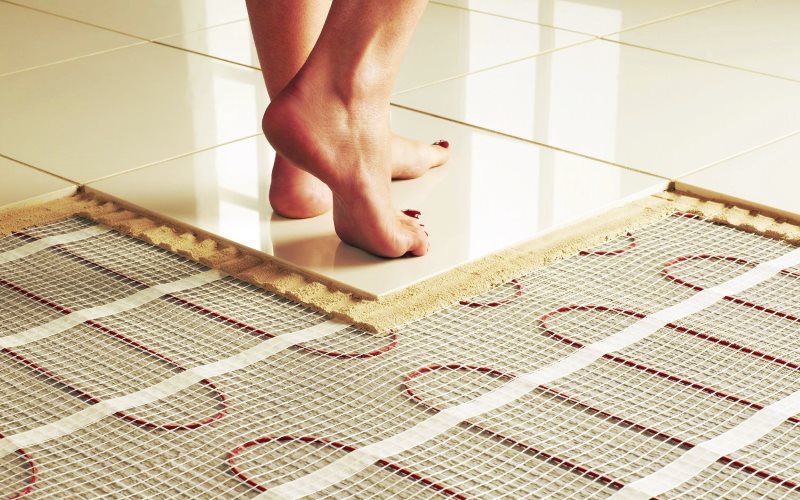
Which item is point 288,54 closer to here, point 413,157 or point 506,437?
point 413,157

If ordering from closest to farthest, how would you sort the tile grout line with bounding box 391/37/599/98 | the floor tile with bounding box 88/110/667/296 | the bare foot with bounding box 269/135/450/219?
the floor tile with bounding box 88/110/667/296
the bare foot with bounding box 269/135/450/219
the tile grout line with bounding box 391/37/599/98

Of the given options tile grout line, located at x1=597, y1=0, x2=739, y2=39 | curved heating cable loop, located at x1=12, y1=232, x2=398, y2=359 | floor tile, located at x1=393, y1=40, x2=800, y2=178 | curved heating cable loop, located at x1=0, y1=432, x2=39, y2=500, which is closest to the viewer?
curved heating cable loop, located at x1=0, y1=432, x2=39, y2=500

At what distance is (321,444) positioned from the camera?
1.04 metres

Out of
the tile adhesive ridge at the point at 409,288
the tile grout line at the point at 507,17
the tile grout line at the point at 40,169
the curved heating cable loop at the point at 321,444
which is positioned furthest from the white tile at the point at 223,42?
the curved heating cable loop at the point at 321,444

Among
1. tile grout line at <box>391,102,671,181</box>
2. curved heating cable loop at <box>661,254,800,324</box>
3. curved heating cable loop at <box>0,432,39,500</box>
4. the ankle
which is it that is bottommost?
curved heating cable loop at <box>0,432,39,500</box>

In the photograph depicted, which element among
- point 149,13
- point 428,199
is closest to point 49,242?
point 428,199

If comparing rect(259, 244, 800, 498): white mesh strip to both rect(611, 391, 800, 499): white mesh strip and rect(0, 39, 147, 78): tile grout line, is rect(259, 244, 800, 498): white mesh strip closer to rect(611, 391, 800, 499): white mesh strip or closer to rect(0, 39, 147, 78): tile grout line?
rect(611, 391, 800, 499): white mesh strip

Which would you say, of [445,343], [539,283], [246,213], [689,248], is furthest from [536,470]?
[246,213]

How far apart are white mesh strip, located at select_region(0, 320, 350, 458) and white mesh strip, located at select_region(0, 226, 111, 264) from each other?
39 centimetres

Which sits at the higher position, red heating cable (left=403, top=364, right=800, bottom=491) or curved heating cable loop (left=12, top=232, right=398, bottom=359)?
curved heating cable loop (left=12, top=232, right=398, bottom=359)

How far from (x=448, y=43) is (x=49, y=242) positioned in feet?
3.58

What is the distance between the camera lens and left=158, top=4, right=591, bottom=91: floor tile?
2.17 m

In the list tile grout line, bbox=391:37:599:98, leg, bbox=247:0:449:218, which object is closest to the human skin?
leg, bbox=247:0:449:218

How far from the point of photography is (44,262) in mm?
1411
